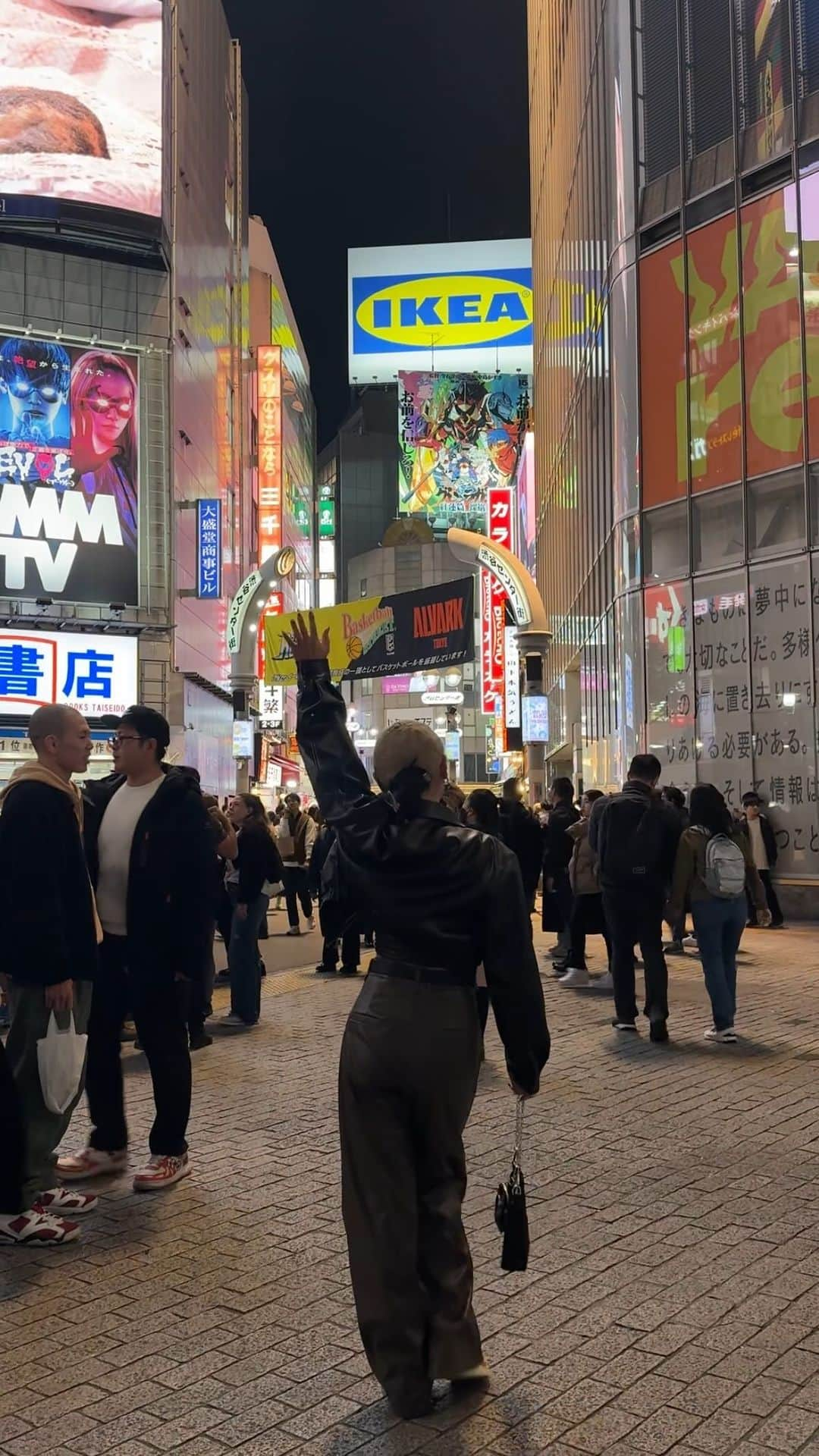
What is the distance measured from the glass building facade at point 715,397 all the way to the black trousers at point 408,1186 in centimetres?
1649

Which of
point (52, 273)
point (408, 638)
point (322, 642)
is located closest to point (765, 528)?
point (408, 638)

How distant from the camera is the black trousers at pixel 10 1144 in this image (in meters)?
4.87

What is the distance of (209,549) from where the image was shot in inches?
1451

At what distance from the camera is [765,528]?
809 inches

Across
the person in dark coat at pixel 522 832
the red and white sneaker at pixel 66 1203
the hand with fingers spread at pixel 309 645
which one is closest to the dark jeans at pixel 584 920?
the person in dark coat at pixel 522 832

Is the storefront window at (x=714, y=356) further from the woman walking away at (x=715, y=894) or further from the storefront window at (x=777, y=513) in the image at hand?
the woman walking away at (x=715, y=894)

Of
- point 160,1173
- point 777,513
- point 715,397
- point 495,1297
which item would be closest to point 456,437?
point 715,397

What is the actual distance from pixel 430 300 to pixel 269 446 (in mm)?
42981

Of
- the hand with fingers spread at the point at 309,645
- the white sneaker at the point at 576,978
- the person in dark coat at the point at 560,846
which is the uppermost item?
the hand with fingers spread at the point at 309,645

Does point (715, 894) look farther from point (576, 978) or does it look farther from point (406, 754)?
point (406, 754)

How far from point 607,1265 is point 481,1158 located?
1455 millimetres

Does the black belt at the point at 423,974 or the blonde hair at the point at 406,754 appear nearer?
the black belt at the point at 423,974

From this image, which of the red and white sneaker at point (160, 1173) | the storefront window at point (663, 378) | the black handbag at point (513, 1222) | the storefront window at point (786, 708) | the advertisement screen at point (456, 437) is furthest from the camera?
the advertisement screen at point (456, 437)

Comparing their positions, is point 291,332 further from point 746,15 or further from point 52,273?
point 746,15
